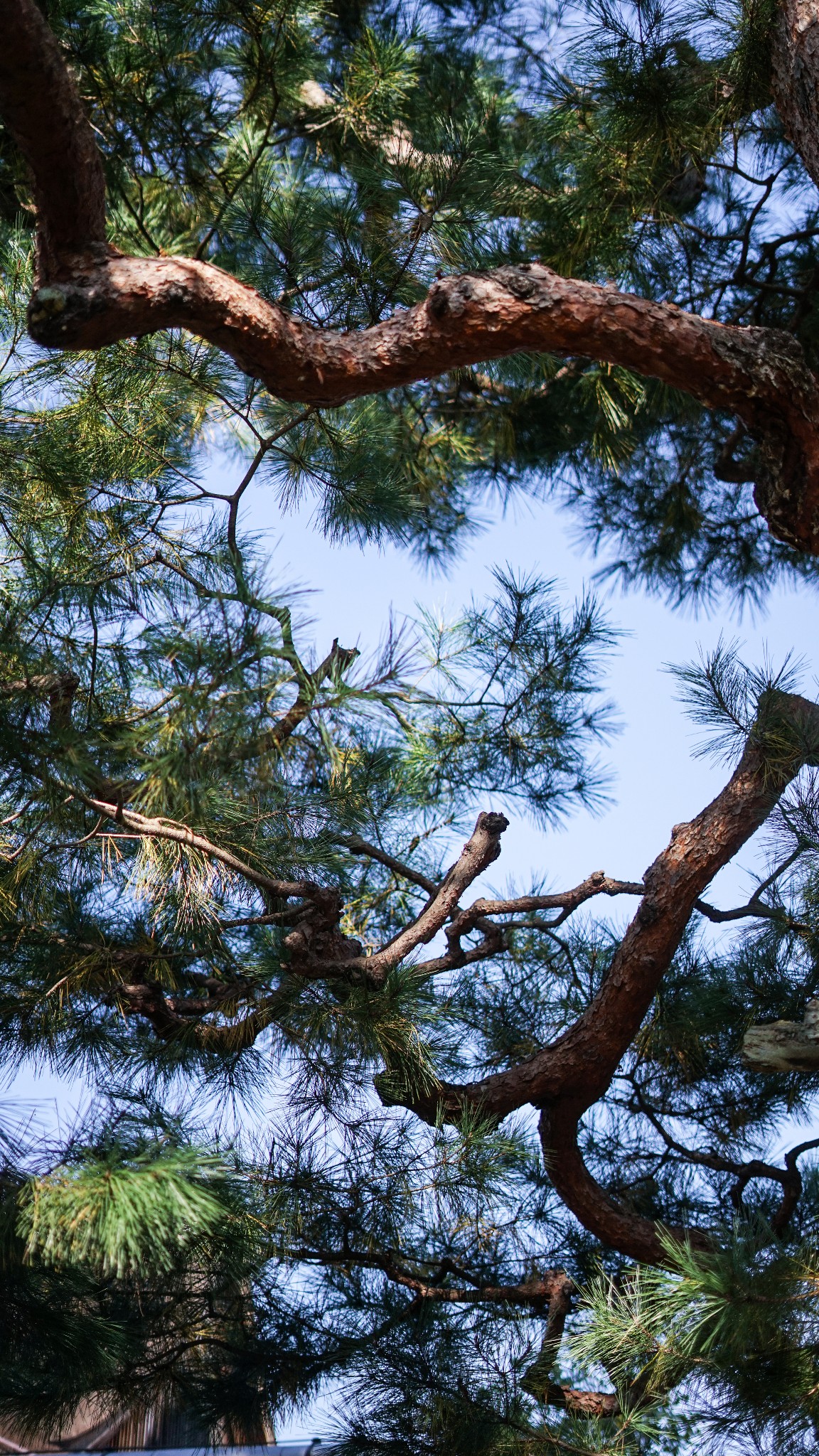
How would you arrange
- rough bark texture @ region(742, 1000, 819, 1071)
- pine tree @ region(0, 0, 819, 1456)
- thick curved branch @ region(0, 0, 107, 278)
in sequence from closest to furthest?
1. thick curved branch @ region(0, 0, 107, 278)
2. pine tree @ region(0, 0, 819, 1456)
3. rough bark texture @ region(742, 1000, 819, 1071)

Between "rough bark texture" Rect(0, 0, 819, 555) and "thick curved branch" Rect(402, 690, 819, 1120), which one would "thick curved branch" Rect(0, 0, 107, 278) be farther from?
"thick curved branch" Rect(402, 690, 819, 1120)

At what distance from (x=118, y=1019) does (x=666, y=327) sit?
0.91m

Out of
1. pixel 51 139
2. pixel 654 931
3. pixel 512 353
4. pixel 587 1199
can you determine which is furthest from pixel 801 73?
pixel 587 1199

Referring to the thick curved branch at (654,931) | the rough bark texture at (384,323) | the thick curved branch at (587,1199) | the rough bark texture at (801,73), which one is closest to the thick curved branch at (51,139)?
the rough bark texture at (384,323)

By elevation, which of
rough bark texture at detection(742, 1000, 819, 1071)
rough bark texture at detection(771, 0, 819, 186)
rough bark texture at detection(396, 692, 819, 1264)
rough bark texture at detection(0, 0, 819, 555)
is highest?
rough bark texture at detection(771, 0, 819, 186)

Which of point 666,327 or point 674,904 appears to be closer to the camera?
point 666,327

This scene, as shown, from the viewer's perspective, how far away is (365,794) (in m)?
1.52

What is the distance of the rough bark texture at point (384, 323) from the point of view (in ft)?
3.28

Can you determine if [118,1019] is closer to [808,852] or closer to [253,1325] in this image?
[253,1325]

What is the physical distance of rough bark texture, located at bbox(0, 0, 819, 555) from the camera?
1001 mm

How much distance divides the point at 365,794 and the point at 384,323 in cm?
52

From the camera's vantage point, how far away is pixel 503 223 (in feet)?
6.07

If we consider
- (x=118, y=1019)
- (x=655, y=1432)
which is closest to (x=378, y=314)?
(x=118, y=1019)

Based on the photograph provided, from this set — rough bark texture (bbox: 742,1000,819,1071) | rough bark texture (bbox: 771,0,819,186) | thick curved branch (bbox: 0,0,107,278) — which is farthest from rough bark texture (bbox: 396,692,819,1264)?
thick curved branch (bbox: 0,0,107,278)
